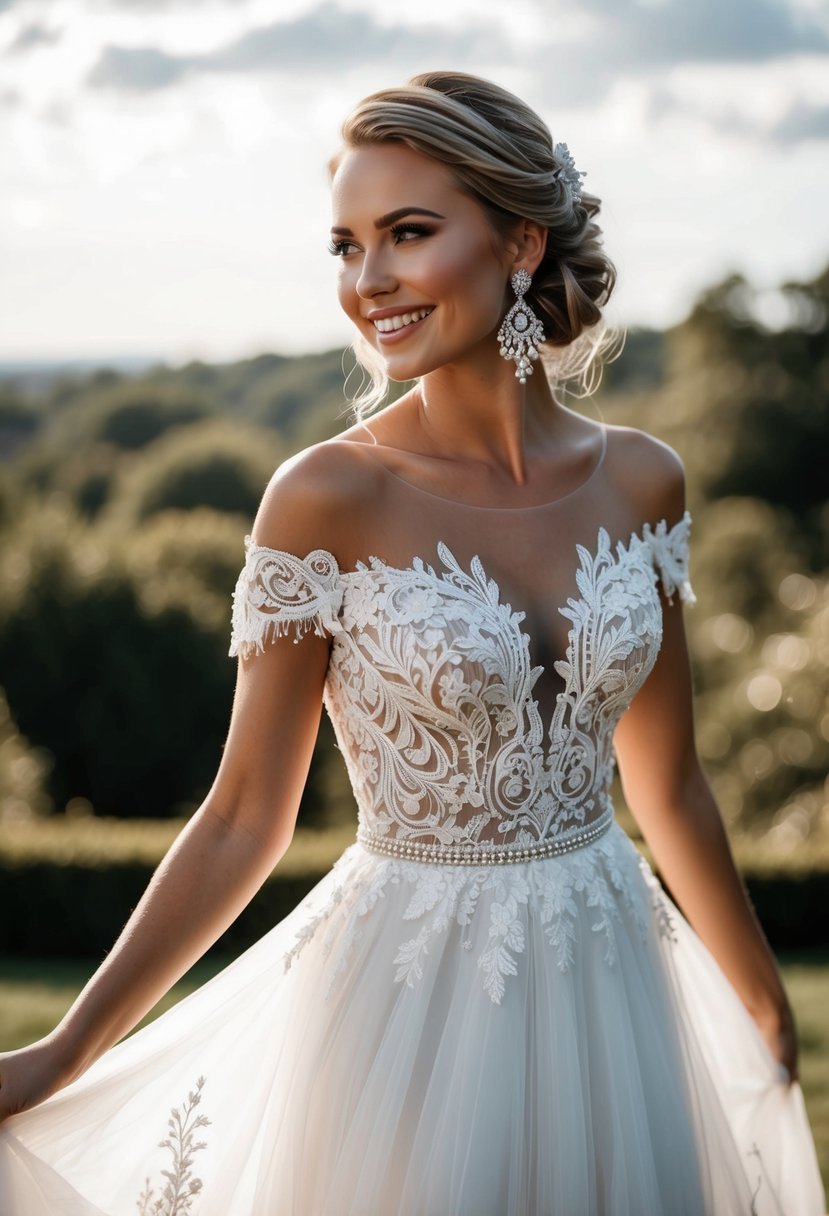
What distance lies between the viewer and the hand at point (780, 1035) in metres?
2.84

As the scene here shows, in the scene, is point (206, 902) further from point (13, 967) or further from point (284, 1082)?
point (13, 967)

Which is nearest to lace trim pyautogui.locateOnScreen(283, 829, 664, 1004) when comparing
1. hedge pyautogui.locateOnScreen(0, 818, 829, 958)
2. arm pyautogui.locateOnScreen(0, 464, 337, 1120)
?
arm pyautogui.locateOnScreen(0, 464, 337, 1120)

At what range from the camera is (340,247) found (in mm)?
2471

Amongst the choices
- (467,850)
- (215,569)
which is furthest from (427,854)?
(215,569)

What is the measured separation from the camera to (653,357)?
37.4m

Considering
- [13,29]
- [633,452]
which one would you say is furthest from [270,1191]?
[13,29]

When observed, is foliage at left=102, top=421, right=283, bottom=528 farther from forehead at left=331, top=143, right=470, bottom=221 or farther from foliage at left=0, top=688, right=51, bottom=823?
forehead at left=331, top=143, right=470, bottom=221

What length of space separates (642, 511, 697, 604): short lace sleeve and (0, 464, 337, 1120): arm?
803mm

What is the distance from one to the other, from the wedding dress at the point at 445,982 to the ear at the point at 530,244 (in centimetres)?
49

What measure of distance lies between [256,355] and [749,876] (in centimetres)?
3491

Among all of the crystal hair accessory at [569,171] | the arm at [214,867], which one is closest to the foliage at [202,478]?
the crystal hair accessory at [569,171]

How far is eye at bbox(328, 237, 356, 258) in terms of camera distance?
8.05ft

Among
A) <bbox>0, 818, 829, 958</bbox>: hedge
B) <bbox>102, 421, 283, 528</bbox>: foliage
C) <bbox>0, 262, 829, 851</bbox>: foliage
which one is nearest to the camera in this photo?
<bbox>0, 818, 829, 958</bbox>: hedge

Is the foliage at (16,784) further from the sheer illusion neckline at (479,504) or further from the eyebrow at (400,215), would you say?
the eyebrow at (400,215)
